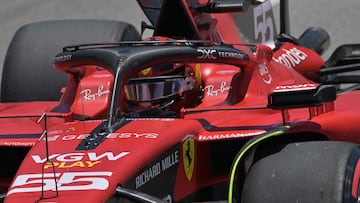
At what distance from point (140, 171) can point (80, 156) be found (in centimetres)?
22

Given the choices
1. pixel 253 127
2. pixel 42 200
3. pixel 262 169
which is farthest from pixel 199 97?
pixel 42 200

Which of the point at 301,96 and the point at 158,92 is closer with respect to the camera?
the point at 301,96

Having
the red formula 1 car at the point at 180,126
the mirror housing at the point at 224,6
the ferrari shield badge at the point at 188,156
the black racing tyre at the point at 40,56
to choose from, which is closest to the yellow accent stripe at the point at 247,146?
the red formula 1 car at the point at 180,126

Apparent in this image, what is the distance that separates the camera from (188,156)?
3.48 m

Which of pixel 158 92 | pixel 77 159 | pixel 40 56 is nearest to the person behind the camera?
pixel 77 159

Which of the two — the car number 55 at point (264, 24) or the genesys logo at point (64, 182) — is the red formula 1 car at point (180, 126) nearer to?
the genesys logo at point (64, 182)

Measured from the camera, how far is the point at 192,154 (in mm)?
3514

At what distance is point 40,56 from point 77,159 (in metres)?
2.21

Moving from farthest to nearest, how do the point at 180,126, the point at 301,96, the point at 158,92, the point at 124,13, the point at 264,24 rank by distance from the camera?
the point at 124,13
the point at 264,24
the point at 158,92
the point at 180,126
the point at 301,96

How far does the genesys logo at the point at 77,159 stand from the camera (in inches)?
121

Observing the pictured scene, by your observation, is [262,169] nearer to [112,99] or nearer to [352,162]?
[352,162]

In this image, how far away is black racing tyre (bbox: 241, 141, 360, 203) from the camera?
117 inches

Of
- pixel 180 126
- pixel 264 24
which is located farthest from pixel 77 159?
pixel 264 24

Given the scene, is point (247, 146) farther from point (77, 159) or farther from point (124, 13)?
point (124, 13)
